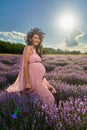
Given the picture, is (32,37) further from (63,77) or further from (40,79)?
(63,77)

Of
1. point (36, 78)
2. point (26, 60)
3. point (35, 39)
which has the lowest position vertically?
point (36, 78)

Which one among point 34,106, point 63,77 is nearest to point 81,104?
point 34,106

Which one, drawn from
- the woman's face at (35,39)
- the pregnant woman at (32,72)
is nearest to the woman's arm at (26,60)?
the pregnant woman at (32,72)

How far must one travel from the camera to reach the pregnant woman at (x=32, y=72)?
5520mm

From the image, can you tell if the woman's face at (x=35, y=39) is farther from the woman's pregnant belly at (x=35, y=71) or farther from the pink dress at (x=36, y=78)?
the woman's pregnant belly at (x=35, y=71)

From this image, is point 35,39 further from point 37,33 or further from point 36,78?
point 36,78

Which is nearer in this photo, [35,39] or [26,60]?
[26,60]

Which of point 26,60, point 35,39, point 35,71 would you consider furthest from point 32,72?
point 35,39

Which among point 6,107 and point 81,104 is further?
point 6,107

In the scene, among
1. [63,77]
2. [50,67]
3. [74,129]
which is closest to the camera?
[74,129]

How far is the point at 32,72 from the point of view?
5574 mm

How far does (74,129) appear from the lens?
3.72 m

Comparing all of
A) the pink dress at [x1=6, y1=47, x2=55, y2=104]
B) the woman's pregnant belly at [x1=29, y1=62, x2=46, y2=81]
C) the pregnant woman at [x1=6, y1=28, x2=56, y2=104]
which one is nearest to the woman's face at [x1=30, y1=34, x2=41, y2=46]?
the pregnant woman at [x1=6, y1=28, x2=56, y2=104]

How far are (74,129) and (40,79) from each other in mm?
1975
